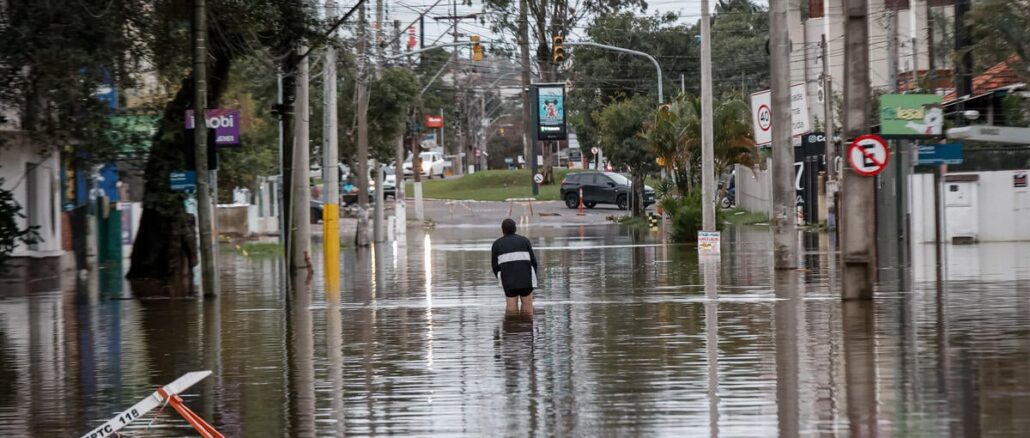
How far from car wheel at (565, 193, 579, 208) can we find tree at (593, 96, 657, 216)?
868 centimetres

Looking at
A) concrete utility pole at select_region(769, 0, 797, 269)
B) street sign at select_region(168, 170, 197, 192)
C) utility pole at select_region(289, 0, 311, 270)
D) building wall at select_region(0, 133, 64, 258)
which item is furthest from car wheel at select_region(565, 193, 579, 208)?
street sign at select_region(168, 170, 197, 192)

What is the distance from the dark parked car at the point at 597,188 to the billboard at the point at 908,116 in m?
48.2

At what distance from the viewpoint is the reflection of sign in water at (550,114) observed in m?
67.9

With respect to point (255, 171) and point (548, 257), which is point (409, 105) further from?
point (548, 257)

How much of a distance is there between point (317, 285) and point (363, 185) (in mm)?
19850

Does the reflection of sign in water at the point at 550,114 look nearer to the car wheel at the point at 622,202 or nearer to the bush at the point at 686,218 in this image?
the car wheel at the point at 622,202

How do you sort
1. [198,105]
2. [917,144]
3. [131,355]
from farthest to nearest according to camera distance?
[917,144] < [198,105] < [131,355]

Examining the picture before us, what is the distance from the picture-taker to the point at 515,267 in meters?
18.6

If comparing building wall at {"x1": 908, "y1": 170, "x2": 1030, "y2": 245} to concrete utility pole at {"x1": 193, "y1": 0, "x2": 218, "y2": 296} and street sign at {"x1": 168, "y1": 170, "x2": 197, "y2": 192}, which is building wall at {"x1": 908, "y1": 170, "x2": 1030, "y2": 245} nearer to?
concrete utility pole at {"x1": 193, "y1": 0, "x2": 218, "y2": 296}

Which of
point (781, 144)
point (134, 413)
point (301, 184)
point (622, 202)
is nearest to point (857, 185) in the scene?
point (781, 144)

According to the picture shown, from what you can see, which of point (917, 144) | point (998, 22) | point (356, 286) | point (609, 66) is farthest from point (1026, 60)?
point (609, 66)

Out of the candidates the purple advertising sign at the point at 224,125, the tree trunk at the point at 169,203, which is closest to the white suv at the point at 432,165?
the tree trunk at the point at 169,203

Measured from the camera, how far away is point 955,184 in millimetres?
34688

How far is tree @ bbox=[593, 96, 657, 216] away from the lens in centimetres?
5903
